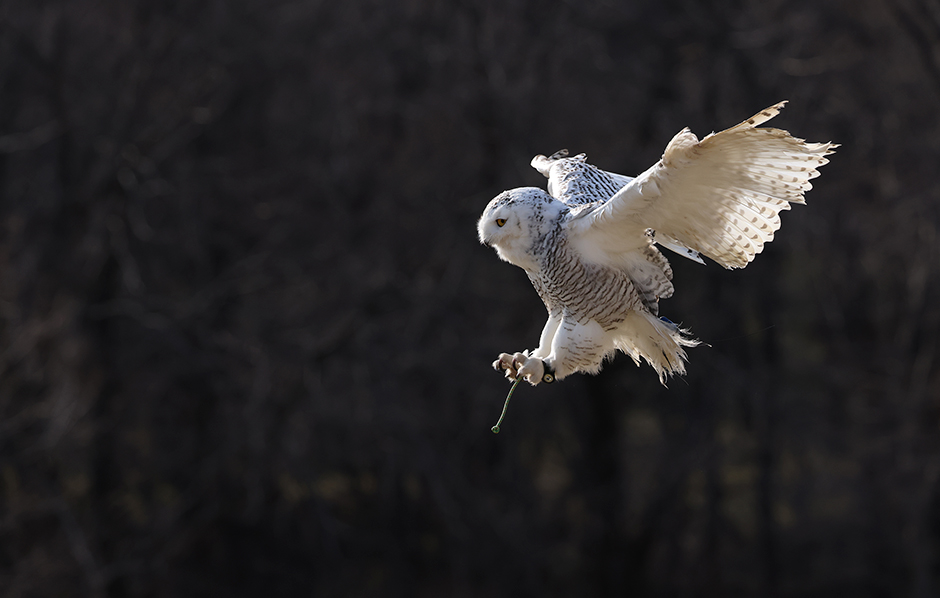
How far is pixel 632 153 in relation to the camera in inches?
310

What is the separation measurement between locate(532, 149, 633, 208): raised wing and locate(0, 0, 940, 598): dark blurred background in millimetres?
4354

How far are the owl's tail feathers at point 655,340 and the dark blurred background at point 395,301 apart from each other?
4781 mm

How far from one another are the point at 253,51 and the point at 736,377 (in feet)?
17.2

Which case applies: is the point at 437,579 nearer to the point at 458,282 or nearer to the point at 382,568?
the point at 382,568

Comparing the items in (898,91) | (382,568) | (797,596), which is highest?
(898,91)

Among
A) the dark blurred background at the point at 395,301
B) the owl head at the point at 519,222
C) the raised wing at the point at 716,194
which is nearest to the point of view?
the raised wing at the point at 716,194

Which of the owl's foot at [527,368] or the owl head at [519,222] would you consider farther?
the owl's foot at [527,368]

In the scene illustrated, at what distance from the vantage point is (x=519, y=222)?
8.23ft

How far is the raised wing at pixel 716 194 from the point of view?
7.07 feet

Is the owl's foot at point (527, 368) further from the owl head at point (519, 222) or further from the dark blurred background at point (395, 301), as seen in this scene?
the dark blurred background at point (395, 301)

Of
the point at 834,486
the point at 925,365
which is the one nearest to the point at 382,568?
the point at 834,486

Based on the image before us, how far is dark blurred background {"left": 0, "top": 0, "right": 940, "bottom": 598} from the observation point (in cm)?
817

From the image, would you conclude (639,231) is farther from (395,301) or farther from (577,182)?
(395,301)

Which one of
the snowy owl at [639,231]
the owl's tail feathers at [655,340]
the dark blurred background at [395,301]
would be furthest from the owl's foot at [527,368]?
the dark blurred background at [395,301]
